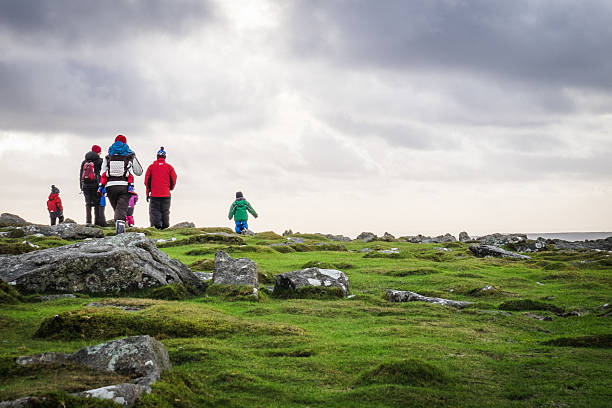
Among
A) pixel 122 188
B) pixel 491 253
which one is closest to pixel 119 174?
pixel 122 188

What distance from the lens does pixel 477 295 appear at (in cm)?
2414

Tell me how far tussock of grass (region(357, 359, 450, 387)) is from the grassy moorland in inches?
1.0

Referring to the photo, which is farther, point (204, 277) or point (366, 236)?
point (366, 236)

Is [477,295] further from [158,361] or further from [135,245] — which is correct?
[158,361]

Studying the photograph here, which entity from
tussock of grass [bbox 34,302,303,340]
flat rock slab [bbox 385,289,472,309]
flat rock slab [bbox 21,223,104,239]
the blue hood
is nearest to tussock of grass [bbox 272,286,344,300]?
flat rock slab [bbox 385,289,472,309]

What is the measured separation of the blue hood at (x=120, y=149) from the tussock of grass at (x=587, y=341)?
2440 cm

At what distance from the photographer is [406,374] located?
1065 centimetres

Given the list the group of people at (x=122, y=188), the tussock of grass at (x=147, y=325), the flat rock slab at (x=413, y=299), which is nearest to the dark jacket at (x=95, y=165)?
the group of people at (x=122, y=188)

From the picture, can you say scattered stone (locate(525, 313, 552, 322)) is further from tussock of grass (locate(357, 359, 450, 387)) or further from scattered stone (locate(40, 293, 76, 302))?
scattered stone (locate(40, 293, 76, 302))

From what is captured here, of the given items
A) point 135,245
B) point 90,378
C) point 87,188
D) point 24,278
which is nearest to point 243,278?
point 135,245

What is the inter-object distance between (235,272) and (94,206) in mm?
27770

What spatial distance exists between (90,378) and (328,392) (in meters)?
4.19

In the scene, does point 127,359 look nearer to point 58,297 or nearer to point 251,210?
point 58,297

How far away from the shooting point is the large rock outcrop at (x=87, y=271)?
65.2 feet
